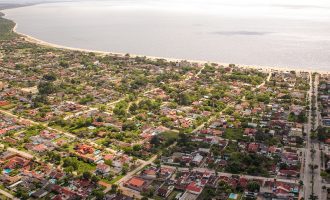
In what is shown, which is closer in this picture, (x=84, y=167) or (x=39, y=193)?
(x=39, y=193)

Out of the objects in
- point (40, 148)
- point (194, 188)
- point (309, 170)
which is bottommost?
point (309, 170)

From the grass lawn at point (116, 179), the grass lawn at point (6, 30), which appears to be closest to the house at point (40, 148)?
the grass lawn at point (116, 179)

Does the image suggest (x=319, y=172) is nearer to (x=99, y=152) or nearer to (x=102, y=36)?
(x=99, y=152)

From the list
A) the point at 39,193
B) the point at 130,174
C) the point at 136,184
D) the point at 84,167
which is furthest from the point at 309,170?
the point at 39,193

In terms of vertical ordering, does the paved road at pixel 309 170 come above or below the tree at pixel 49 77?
below

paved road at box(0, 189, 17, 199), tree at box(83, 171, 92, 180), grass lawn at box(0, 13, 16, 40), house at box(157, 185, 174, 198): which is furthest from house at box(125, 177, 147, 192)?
grass lawn at box(0, 13, 16, 40)

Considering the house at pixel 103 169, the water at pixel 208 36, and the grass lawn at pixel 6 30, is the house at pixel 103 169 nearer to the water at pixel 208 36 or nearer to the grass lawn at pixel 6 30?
the water at pixel 208 36

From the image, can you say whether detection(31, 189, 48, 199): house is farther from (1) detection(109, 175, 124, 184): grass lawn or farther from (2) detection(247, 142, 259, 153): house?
(2) detection(247, 142, 259, 153): house

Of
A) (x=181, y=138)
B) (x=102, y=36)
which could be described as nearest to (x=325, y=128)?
(x=181, y=138)

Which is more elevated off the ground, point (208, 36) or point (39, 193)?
point (39, 193)

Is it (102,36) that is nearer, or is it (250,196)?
(250,196)

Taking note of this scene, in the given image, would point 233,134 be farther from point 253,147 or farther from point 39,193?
point 39,193
